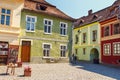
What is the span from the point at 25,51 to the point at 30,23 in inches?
138

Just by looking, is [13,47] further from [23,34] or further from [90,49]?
[90,49]

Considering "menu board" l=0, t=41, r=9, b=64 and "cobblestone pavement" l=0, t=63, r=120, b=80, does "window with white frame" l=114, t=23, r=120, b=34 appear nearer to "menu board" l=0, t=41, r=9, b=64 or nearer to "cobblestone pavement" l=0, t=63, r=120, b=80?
"cobblestone pavement" l=0, t=63, r=120, b=80

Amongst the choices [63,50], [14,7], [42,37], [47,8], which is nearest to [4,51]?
[14,7]

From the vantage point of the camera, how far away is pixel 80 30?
36.0 metres

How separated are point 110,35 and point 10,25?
15.1 meters

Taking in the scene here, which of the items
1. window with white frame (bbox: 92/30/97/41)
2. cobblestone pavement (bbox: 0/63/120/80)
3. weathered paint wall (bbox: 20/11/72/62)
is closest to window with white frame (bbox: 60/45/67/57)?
weathered paint wall (bbox: 20/11/72/62)

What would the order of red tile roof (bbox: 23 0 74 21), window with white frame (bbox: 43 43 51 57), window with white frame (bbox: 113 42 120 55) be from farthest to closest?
window with white frame (bbox: 113 42 120 55) → window with white frame (bbox: 43 43 51 57) → red tile roof (bbox: 23 0 74 21)

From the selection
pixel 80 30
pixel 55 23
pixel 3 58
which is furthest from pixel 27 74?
pixel 80 30

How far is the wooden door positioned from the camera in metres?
20.9

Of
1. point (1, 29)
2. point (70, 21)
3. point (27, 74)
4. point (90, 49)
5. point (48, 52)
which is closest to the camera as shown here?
point (27, 74)

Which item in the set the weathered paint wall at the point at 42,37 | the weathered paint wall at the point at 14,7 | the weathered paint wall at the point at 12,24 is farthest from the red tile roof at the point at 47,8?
the weathered paint wall at the point at 12,24

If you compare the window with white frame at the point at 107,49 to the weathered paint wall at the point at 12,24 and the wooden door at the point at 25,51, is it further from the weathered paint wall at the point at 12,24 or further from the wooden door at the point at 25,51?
the weathered paint wall at the point at 12,24

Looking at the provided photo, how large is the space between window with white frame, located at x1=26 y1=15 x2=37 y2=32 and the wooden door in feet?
5.57

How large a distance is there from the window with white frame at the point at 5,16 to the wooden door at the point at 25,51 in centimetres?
319
